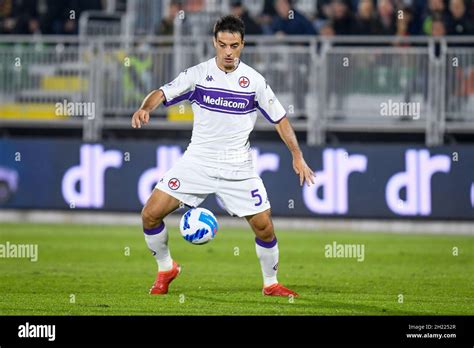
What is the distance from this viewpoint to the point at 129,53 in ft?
80.1

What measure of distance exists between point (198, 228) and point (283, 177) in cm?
1060

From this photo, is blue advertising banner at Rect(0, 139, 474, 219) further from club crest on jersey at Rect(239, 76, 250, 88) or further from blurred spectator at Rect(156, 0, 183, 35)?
club crest on jersey at Rect(239, 76, 250, 88)

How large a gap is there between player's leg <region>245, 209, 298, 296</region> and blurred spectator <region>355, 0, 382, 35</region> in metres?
11.6

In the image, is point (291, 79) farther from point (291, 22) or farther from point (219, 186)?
point (219, 186)

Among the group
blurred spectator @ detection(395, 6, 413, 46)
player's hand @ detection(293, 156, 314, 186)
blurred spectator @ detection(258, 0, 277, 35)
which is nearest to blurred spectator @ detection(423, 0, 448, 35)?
blurred spectator @ detection(395, 6, 413, 46)

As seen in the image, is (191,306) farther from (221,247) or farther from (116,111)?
(116,111)

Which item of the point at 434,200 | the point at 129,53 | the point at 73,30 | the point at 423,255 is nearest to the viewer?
the point at 423,255

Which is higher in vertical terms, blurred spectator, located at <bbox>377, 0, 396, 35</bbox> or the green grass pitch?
blurred spectator, located at <bbox>377, 0, 396, 35</bbox>

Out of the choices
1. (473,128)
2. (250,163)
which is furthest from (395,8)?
(250,163)

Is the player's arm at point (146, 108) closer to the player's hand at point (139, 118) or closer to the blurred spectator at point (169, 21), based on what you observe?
the player's hand at point (139, 118)

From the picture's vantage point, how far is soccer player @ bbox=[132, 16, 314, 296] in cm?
1289

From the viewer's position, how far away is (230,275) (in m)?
15.9
